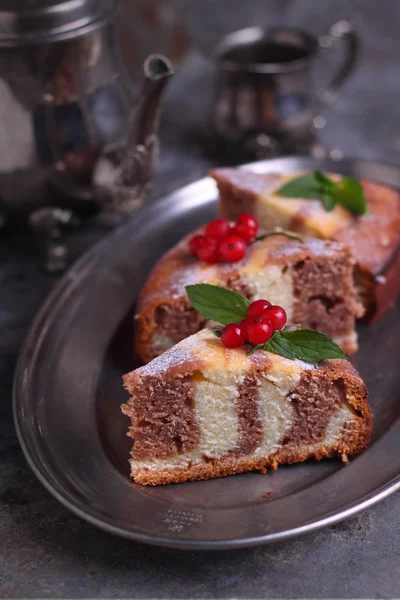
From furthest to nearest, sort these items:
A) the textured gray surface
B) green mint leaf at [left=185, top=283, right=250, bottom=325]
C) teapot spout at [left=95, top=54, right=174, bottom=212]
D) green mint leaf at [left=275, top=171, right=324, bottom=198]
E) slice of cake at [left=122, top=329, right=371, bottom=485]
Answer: green mint leaf at [left=275, top=171, right=324, bottom=198], teapot spout at [left=95, top=54, right=174, bottom=212], green mint leaf at [left=185, top=283, right=250, bottom=325], slice of cake at [left=122, top=329, right=371, bottom=485], the textured gray surface

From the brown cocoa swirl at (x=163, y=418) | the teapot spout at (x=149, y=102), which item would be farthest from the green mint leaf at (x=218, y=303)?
the teapot spout at (x=149, y=102)

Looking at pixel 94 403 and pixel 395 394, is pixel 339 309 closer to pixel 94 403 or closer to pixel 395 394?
pixel 395 394

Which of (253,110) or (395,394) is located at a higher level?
(253,110)

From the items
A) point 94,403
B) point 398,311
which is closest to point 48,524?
point 94,403

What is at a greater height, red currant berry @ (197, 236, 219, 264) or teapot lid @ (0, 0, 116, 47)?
teapot lid @ (0, 0, 116, 47)

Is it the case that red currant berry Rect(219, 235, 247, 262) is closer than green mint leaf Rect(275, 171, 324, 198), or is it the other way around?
red currant berry Rect(219, 235, 247, 262)

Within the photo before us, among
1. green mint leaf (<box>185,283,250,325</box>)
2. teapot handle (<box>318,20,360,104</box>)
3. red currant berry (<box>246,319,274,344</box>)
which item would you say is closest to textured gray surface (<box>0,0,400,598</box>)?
red currant berry (<box>246,319,274,344</box>)

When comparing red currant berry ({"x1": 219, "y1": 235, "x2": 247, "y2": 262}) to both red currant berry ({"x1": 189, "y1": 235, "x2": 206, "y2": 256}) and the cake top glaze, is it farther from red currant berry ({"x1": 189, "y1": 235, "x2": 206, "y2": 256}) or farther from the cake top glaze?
the cake top glaze
